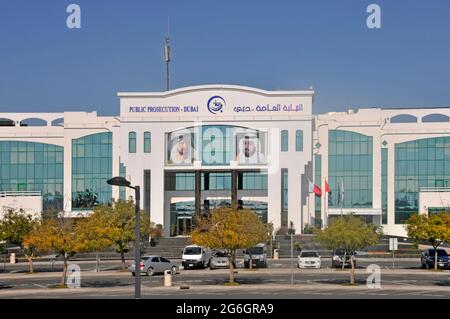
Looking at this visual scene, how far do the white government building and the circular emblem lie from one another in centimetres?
11

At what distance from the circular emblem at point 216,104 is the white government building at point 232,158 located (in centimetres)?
11

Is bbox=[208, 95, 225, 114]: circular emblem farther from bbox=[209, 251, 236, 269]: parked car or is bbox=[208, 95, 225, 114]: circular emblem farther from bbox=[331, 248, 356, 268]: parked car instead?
bbox=[331, 248, 356, 268]: parked car

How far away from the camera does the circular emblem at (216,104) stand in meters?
83.7

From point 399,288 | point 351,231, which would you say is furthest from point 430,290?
point 351,231

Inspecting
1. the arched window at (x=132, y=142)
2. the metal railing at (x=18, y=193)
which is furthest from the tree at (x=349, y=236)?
the metal railing at (x=18, y=193)

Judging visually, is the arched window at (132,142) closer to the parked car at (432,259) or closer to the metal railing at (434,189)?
the metal railing at (434,189)

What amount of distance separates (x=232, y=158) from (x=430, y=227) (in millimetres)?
33376

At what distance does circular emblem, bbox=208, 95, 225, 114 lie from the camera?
83688 mm

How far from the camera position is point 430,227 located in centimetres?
5341

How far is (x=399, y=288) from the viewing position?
120 ft

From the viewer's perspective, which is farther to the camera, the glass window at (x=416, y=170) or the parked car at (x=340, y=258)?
the glass window at (x=416, y=170)

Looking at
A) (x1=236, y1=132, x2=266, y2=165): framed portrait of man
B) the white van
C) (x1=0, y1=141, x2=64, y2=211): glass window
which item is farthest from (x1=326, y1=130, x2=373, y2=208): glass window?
the white van

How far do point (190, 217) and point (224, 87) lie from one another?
52.9 feet
